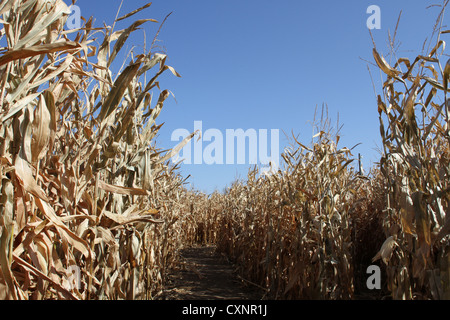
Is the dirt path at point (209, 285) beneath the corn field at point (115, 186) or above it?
beneath

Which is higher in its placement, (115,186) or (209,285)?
(115,186)

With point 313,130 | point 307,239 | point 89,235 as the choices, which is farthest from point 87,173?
point 313,130

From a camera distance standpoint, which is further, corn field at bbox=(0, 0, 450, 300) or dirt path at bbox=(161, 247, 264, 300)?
dirt path at bbox=(161, 247, 264, 300)

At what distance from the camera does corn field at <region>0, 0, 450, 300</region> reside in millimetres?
1388

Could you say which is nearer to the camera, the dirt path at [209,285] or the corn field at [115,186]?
the corn field at [115,186]

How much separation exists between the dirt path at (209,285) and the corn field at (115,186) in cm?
46

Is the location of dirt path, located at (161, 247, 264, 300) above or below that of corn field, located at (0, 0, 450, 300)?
below

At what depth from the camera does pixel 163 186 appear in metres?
5.14

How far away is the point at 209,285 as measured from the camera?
5.14m

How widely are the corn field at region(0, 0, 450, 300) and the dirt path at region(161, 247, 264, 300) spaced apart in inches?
18.0

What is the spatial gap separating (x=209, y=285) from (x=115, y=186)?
12.4 ft

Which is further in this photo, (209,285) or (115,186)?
(209,285)

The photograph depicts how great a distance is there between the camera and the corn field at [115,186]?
1.39 m
